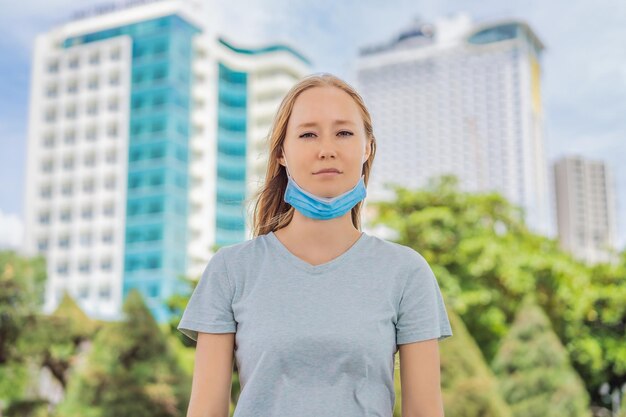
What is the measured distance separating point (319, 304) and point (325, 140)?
13.4 inches

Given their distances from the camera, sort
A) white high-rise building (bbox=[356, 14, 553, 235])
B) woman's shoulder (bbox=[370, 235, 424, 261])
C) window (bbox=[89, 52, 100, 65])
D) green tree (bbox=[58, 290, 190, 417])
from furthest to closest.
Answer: white high-rise building (bbox=[356, 14, 553, 235])
window (bbox=[89, 52, 100, 65])
green tree (bbox=[58, 290, 190, 417])
woman's shoulder (bbox=[370, 235, 424, 261])

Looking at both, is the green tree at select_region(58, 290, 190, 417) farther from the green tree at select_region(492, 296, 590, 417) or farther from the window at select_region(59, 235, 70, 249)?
the window at select_region(59, 235, 70, 249)

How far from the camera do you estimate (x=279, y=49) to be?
4953 centimetres

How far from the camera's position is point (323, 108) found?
1.68 m

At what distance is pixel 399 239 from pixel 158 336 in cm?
710

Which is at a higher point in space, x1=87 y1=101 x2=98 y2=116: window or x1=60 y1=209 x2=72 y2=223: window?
x1=87 y1=101 x2=98 y2=116: window

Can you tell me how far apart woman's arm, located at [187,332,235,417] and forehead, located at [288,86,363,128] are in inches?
18.6

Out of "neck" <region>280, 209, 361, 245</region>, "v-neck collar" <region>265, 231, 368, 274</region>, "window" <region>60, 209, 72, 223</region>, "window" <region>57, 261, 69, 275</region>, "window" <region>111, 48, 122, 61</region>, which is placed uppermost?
"window" <region>111, 48, 122, 61</region>

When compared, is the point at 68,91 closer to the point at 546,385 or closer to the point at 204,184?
the point at 204,184

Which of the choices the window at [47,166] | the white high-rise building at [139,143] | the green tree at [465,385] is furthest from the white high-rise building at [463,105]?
the green tree at [465,385]

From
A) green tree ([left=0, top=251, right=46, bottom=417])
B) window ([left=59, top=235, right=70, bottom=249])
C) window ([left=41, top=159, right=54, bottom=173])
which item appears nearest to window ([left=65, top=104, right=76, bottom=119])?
window ([left=41, top=159, right=54, bottom=173])

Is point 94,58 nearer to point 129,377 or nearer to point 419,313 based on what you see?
point 129,377

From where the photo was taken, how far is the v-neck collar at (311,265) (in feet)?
5.30

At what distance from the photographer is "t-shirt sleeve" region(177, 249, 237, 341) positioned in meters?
1.60
